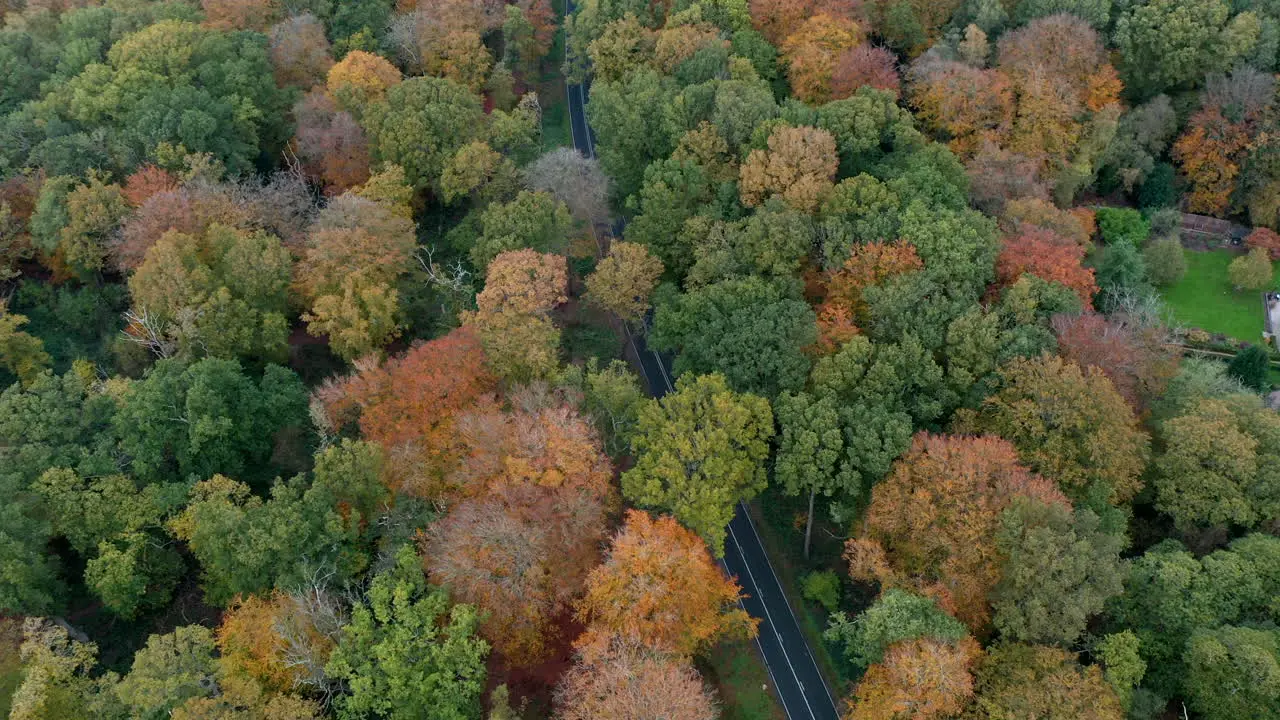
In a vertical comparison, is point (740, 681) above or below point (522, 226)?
below

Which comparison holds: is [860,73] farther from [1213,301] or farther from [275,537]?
[275,537]

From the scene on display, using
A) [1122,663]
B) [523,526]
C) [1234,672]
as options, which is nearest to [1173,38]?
[1234,672]

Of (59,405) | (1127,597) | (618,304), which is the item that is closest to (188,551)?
(59,405)

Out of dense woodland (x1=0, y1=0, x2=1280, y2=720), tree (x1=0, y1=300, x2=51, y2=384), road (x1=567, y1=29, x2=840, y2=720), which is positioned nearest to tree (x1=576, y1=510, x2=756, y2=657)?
dense woodland (x1=0, y1=0, x2=1280, y2=720)

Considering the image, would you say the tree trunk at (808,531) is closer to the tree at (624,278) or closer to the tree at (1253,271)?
the tree at (624,278)

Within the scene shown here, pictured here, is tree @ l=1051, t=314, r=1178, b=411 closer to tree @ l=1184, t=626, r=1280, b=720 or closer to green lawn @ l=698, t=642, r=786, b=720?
tree @ l=1184, t=626, r=1280, b=720
